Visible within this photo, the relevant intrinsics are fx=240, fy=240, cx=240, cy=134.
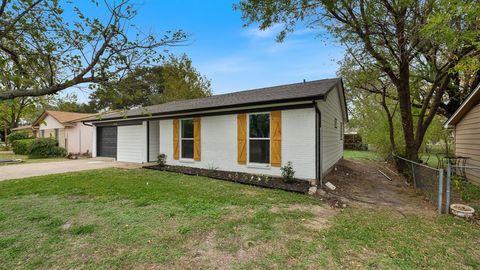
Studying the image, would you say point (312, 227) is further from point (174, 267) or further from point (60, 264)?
point (60, 264)

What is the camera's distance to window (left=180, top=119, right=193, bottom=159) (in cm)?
994

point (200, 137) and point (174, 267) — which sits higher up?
point (200, 137)

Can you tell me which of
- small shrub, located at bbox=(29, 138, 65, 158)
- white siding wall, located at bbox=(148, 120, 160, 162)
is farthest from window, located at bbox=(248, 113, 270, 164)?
small shrub, located at bbox=(29, 138, 65, 158)

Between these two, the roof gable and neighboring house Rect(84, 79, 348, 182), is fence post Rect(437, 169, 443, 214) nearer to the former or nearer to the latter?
neighboring house Rect(84, 79, 348, 182)

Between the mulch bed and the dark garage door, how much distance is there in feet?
21.4

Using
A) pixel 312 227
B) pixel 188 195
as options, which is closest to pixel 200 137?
pixel 188 195

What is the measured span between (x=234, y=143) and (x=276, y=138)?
169cm

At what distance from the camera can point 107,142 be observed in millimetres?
14930

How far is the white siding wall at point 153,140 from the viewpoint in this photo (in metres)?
12.3

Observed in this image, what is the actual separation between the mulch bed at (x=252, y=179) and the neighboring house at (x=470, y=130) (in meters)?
5.82

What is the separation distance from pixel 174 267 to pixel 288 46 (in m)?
9.78

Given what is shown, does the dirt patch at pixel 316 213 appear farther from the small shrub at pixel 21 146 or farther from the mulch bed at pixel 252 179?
the small shrub at pixel 21 146

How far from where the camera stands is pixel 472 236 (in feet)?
12.4

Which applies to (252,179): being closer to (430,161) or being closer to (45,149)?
(430,161)
